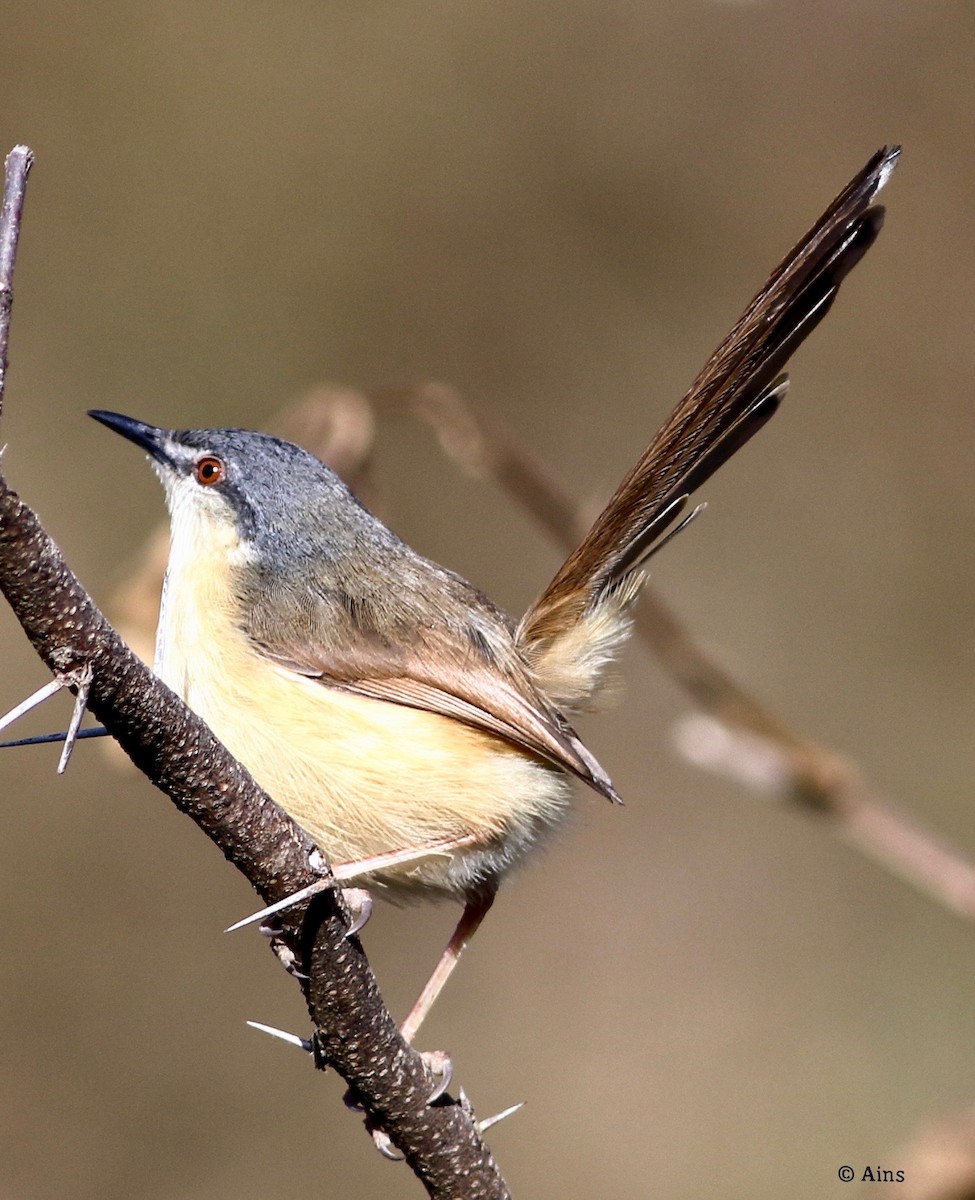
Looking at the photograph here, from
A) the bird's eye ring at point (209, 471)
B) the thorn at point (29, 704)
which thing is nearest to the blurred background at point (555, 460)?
the bird's eye ring at point (209, 471)

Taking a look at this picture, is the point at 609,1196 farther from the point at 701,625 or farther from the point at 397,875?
the point at 397,875

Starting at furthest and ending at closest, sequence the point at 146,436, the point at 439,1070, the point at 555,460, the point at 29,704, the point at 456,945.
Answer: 1. the point at 555,460
2. the point at 146,436
3. the point at 456,945
4. the point at 439,1070
5. the point at 29,704

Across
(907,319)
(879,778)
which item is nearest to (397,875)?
(879,778)

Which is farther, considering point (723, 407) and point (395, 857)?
point (723, 407)

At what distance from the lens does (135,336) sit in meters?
7.89

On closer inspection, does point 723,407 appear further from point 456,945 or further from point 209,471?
point 456,945

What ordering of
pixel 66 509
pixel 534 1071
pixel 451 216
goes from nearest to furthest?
1. pixel 534 1071
2. pixel 66 509
3. pixel 451 216

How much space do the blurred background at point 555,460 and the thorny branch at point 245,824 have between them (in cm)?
411

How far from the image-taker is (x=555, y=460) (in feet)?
27.5

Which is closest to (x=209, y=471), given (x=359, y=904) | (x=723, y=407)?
(x=723, y=407)

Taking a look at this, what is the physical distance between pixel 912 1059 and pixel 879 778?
156 centimetres

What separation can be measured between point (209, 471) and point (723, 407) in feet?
4.85

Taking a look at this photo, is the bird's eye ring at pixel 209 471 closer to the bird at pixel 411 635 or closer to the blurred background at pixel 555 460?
the bird at pixel 411 635

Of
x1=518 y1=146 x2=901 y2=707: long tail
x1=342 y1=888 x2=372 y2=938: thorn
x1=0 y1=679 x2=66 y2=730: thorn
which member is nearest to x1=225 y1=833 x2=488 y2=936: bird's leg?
x1=342 y1=888 x2=372 y2=938: thorn
